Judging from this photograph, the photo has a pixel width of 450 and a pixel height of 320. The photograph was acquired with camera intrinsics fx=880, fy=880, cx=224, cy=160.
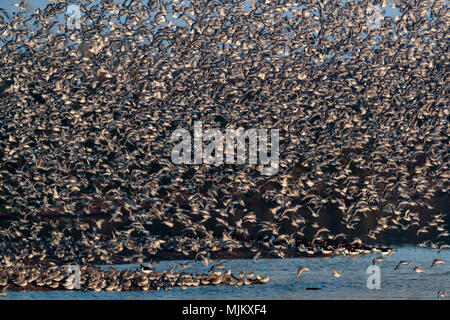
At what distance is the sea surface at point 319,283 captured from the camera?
34719mm

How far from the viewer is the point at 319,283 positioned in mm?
37094

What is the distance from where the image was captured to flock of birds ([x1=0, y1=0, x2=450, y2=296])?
154 ft

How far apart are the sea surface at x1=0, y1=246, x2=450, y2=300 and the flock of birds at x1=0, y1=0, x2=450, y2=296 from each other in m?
1.10
